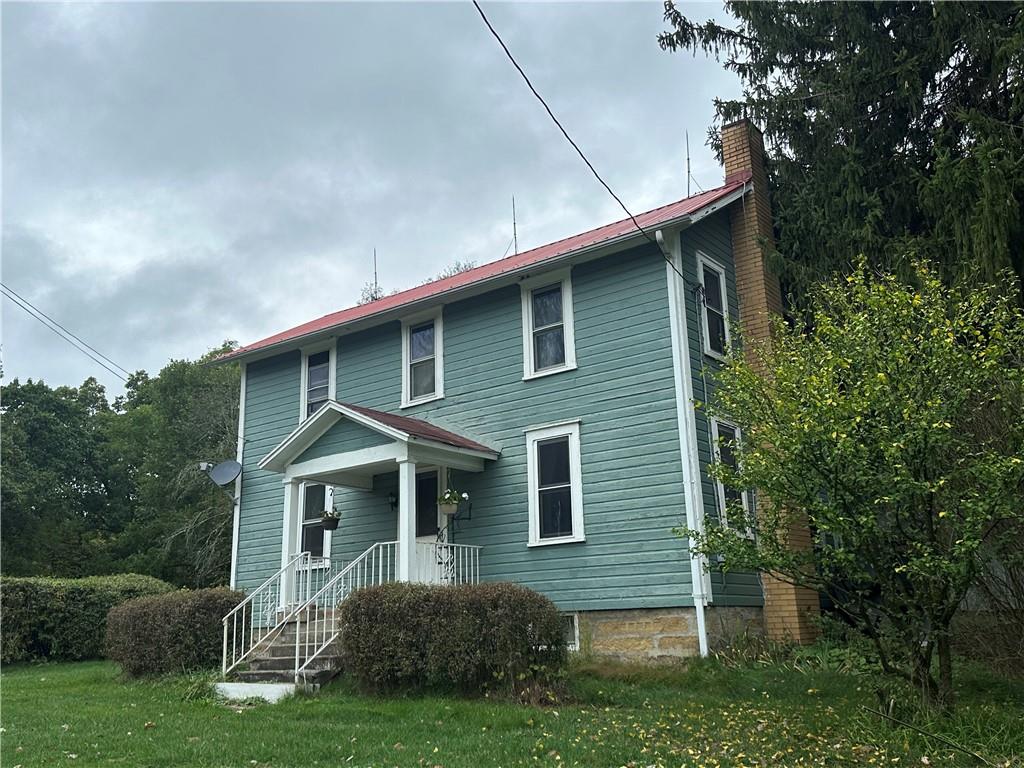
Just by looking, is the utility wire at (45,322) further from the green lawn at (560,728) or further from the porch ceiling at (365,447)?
the green lawn at (560,728)

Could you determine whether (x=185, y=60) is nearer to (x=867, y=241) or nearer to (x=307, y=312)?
(x=867, y=241)

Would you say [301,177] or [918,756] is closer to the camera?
[918,756]

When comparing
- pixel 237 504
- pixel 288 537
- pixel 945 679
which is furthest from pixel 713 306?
pixel 237 504

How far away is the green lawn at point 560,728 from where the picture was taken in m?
6.76

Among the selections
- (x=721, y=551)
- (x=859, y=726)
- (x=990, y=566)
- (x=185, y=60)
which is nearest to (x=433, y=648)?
(x=721, y=551)

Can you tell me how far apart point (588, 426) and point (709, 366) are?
6.77 feet

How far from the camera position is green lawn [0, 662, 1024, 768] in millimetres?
6762

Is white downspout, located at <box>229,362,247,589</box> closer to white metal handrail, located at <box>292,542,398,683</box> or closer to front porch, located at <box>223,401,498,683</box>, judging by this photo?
front porch, located at <box>223,401,498,683</box>

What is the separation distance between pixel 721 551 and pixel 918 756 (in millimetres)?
2073

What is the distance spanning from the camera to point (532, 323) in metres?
13.4

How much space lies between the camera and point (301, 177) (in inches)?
711

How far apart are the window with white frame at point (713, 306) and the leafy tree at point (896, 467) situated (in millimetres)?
4802

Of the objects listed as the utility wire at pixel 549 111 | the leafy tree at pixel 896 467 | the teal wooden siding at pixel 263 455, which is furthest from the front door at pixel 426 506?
the leafy tree at pixel 896 467

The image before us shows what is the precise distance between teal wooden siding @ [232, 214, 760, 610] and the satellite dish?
188 cm
